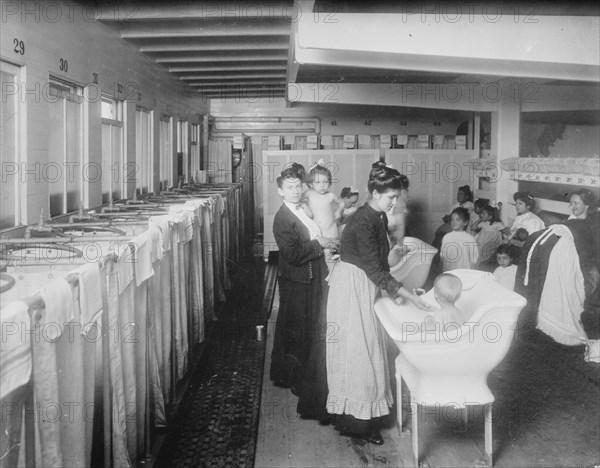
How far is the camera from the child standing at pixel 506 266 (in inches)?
220

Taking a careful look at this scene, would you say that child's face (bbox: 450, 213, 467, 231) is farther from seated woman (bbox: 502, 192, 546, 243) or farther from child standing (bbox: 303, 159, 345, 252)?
child standing (bbox: 303, 159, 345, 252)

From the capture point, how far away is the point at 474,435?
3.45 meters

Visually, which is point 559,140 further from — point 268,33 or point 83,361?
point 83,361

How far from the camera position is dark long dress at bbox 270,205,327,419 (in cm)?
374

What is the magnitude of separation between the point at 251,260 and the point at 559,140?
617 centimetres

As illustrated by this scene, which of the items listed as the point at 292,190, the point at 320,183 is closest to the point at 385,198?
the point at 292,190

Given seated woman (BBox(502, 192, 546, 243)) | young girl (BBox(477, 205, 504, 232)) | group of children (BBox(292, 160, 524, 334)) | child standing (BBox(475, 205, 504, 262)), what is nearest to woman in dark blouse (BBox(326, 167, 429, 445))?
group of children (BBox(292, 160, 524, 334))

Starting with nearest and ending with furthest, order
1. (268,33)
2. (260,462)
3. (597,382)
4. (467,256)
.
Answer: (260,462) → (597,382) → (467,256) → (268,33)

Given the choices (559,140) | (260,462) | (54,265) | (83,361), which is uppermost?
(559,140)

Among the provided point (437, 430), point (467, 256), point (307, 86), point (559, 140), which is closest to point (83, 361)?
point (437, 430)

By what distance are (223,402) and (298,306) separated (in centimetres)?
82

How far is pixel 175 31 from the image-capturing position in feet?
20.9

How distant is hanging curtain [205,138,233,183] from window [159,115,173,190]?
261cm

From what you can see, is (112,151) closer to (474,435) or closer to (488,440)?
(474,435)
